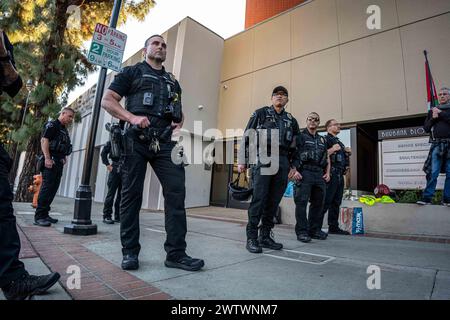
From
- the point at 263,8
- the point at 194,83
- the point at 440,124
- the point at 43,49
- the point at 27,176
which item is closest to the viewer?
the point at 440,124

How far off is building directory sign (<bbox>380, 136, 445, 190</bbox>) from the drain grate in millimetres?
5461

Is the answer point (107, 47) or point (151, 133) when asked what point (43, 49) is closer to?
point (107, 47)

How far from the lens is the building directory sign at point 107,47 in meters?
4.05

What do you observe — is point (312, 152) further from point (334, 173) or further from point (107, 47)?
point (107, 47)

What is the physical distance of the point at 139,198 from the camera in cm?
238

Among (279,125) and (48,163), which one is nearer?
(279,125)

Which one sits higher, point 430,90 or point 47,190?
point 430,90

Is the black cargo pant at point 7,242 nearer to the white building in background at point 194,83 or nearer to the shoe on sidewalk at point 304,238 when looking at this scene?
the shoe on sidewalk at point 304,238

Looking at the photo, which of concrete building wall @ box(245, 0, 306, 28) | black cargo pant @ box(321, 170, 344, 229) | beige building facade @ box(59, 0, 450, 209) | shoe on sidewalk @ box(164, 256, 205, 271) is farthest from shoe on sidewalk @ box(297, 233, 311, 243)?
concrete building wall @ box(245, 0, 306, 28)

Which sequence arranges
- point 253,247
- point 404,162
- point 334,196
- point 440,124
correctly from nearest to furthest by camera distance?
point 253,247 → point 440,124 → point 334,196 → point 404,162

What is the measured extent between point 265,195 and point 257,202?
0.42 feet

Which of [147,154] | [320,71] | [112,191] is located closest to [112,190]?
[112,191]

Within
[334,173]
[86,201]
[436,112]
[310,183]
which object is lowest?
[86,201]
